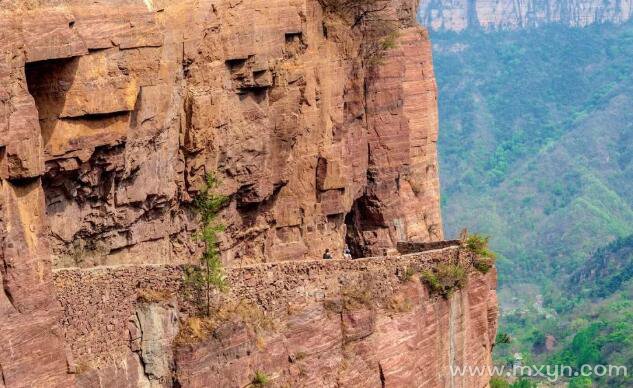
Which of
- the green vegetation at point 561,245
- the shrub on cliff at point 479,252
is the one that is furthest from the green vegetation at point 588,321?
the shrub on cliff at point 479,252

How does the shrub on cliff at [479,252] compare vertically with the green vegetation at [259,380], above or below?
above

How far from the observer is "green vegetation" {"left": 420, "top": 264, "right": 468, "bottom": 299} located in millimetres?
43000

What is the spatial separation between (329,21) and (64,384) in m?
21.0

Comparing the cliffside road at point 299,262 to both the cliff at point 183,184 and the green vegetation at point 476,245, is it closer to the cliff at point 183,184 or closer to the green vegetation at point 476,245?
the cliff at point 183,184

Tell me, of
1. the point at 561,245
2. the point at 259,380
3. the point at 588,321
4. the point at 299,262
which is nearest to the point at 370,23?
the point at 299,262

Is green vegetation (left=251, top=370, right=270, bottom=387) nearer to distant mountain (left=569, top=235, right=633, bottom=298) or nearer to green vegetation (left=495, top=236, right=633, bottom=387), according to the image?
green vegetation (left=495, top=236, right=633, bottom=387)

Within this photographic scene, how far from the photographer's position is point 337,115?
1976 inches

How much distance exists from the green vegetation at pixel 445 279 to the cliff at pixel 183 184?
0.33 m

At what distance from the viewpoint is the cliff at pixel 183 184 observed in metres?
31.9

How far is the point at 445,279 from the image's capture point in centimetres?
4338

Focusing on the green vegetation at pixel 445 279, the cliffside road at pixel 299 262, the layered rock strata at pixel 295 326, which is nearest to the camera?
the layered rock strata at pixel 295 326

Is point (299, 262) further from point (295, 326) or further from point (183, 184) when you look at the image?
point (183, 184)

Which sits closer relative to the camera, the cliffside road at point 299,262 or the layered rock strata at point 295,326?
the layered rock strata at point 295,326

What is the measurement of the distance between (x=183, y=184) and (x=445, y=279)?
6975mm
